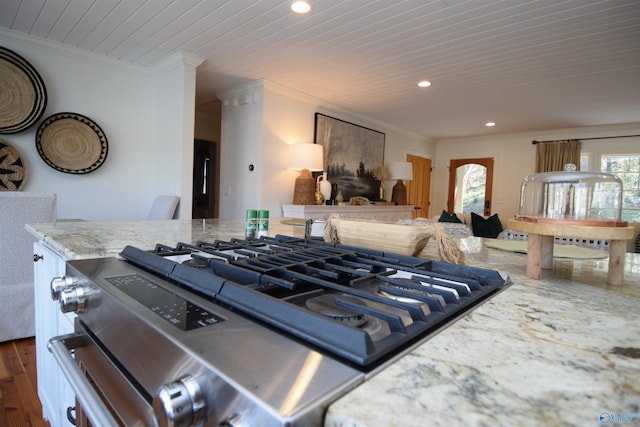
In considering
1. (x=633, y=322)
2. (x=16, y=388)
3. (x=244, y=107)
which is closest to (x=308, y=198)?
(x=244, y=107)

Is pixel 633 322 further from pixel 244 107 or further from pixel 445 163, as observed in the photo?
pixel 445 163

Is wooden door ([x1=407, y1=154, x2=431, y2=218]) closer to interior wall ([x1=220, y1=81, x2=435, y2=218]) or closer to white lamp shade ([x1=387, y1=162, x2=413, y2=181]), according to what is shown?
white lamp shade ([x1=387, y1=162, x2=413, y2=181])

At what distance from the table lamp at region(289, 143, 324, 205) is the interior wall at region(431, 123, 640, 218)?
3.93 m

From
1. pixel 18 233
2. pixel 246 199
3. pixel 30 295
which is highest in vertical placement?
pixel 246 199

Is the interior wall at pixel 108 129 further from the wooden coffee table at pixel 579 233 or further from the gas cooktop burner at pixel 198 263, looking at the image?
the wooden coffee table at pixel 579 233

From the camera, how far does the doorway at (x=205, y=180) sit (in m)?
5.65

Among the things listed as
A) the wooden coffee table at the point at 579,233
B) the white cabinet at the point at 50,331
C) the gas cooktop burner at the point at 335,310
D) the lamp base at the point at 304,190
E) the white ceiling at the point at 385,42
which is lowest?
the white cabinet at the point at 50,331

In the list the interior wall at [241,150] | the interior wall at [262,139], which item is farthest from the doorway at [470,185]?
the interior wall at [241,150]

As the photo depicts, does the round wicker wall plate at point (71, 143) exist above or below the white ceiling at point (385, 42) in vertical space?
below

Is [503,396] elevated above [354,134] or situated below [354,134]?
below

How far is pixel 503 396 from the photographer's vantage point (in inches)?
12.6

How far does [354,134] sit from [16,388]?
178 inches

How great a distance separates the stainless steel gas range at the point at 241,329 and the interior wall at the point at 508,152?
20.5ft

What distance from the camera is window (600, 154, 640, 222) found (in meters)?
5.43
